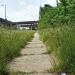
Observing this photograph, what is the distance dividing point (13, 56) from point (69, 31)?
2925 millimetres

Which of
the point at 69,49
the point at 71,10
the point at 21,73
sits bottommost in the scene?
the point at 21,73

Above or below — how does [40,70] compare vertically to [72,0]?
below

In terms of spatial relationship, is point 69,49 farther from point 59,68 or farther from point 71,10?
point 71,10

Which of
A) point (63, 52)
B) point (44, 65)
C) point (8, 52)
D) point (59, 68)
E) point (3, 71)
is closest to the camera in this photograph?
point (3, 71)

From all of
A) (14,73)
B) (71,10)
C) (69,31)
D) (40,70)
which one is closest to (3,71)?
(14,73)

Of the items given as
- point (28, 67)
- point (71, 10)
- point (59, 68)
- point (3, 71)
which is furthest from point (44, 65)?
point (71, 10)

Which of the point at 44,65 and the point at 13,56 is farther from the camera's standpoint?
the point at 13,56

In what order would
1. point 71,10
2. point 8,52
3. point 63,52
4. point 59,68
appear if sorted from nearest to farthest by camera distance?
point 59,68 → point 63,52 → point 8,52 → point 71,10

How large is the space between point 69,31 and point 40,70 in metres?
1.63

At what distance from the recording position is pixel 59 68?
25.9 feet

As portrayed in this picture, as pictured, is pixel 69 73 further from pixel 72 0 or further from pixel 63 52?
pixel 72 0

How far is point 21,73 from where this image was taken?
25.1ft

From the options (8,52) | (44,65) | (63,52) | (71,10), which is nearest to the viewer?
(63,52)

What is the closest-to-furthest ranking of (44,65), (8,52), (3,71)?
(3,71) → (44,65) → (8,52)
